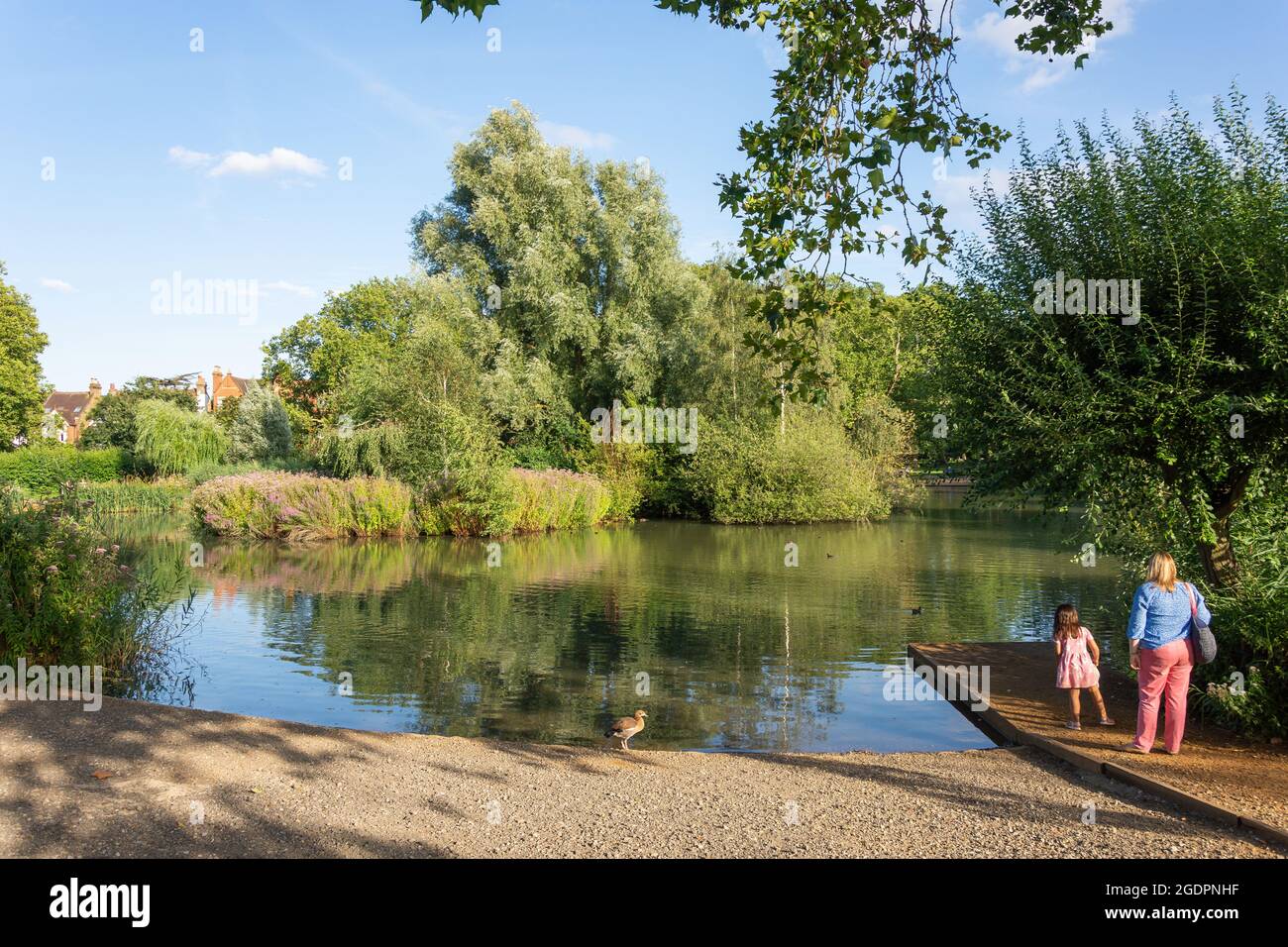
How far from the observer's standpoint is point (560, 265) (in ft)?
143

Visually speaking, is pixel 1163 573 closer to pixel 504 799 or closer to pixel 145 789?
pixel 504 799

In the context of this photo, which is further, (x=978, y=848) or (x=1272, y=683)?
(x=1272, y=683)

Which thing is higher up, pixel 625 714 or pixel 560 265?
pixel 560 265

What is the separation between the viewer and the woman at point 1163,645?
8.17 m

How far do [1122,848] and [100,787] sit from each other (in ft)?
23.4

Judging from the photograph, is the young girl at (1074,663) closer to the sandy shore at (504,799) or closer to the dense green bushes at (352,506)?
the sandy shore at (504,799)

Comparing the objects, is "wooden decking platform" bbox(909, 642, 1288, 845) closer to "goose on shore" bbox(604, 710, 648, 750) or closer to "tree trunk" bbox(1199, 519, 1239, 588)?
"tree trunk" bbox(1199, 519, 1239, 588)

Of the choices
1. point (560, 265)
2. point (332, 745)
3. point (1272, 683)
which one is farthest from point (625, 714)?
point (560, 265)

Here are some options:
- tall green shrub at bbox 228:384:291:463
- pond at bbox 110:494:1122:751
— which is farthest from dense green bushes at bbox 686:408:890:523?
tall green shrub at bbox 228:384:291:463

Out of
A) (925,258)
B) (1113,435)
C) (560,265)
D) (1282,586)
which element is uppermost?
(560,265)

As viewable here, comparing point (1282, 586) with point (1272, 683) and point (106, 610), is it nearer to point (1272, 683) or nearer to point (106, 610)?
A: point (1272, 683)
